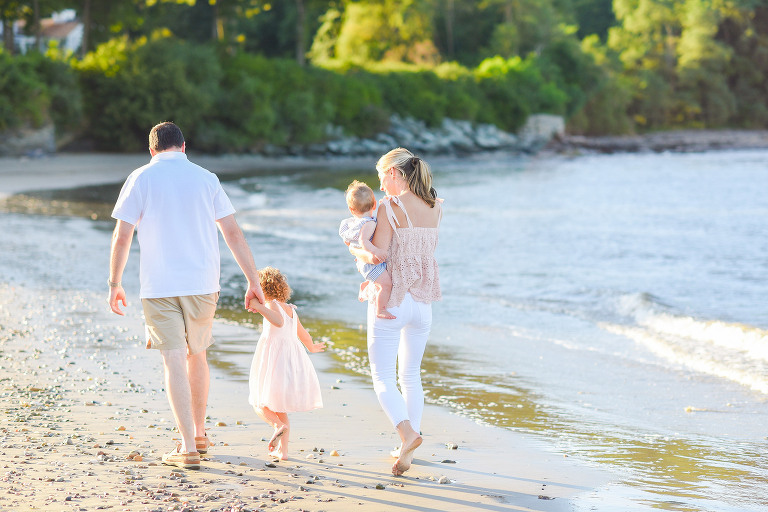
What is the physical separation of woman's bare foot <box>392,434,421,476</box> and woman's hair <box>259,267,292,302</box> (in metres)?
1.02

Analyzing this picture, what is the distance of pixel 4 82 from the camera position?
117ft

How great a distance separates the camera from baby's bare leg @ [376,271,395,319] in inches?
185

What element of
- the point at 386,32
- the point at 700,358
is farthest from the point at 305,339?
the point at 386,32

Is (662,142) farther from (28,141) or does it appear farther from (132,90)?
(28,141)

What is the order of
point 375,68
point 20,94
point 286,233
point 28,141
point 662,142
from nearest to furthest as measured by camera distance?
1. point 286,233
2. point 20,94
3. point 28,141
4. point 375,68
5. point 662,142

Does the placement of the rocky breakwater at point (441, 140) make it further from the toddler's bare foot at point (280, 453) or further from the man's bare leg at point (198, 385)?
the toddler's bare foot at point (280, 453)

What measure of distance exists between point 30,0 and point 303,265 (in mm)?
31119

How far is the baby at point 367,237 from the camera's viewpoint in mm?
4688

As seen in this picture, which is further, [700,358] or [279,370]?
[700,358]

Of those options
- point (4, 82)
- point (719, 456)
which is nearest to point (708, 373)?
point (719, 456)

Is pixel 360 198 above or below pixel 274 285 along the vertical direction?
above

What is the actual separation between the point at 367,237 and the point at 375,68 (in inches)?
2125

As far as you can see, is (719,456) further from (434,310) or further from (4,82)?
(4,82)

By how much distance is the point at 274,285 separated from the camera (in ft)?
16.2
